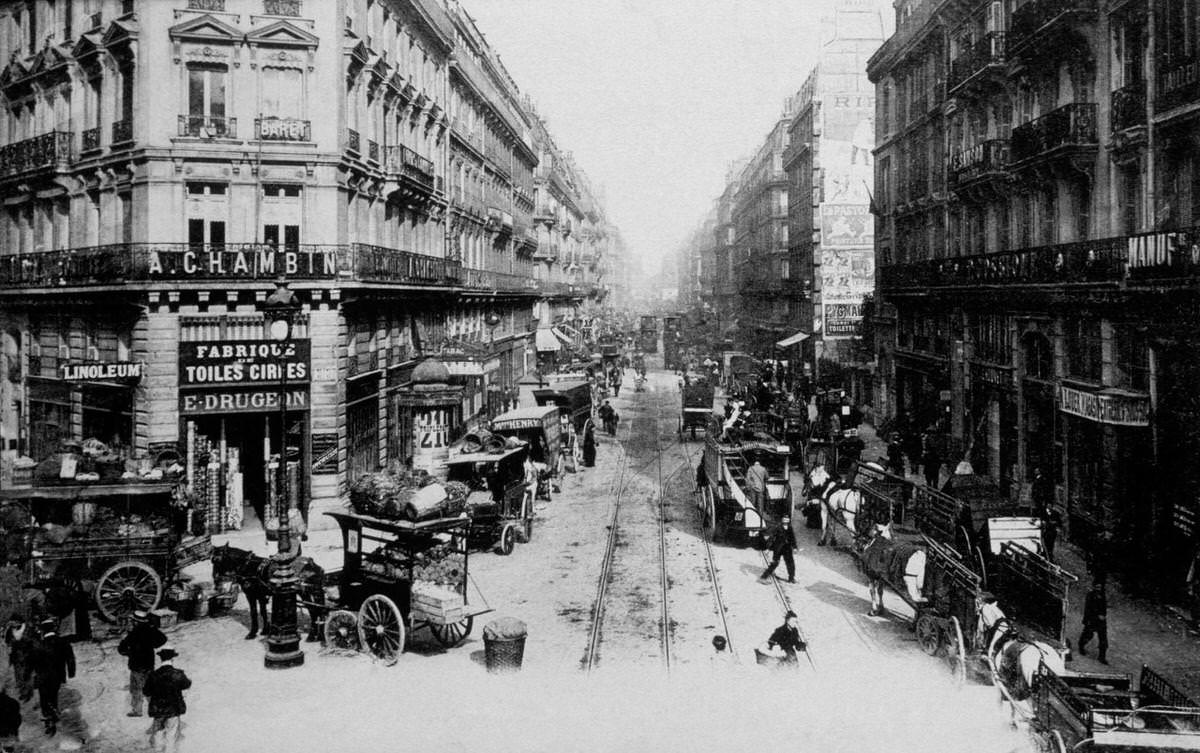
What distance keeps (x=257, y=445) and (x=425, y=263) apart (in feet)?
33.2

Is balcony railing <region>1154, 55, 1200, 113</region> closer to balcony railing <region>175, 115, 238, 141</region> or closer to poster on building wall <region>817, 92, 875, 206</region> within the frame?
balcony railing <region>175, 115, 238, 141</region>

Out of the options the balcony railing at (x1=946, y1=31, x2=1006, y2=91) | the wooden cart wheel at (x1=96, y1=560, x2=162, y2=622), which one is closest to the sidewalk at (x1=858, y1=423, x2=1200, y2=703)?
the wooden cart wheel at (x1=96, y1=560, x2=162, y2=622)

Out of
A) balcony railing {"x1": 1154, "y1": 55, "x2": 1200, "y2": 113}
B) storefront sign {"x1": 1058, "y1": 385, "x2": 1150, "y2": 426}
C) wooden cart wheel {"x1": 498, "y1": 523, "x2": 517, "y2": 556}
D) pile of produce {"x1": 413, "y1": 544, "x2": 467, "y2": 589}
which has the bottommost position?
wooden cart wheel {"x1": 498, "y1": 523, "x2": 517, "y2": 556}

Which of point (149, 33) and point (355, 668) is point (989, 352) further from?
point (149, 33)

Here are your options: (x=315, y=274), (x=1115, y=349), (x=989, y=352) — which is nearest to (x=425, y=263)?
(x=315, y=274)

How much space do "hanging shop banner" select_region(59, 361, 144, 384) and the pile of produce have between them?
1198 centimetres

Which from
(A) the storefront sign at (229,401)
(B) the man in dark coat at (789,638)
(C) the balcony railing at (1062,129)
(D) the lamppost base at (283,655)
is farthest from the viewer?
(A) the storefront sign at (229,401)

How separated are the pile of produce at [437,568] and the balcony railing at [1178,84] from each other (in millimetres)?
16958

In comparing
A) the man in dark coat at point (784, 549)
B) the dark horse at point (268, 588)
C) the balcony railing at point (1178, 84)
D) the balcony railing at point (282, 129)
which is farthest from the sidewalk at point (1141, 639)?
the balcony railing at point (282, 129)

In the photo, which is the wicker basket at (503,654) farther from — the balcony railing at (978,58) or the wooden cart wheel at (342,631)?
the balcony railing at (978,58)

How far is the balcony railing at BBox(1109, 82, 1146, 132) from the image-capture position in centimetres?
1950

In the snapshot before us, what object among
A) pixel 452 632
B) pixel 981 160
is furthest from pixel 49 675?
pixel 981 160

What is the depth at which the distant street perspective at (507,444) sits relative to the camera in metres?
12.1

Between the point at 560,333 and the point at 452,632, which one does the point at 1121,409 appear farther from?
the point at 560,333
